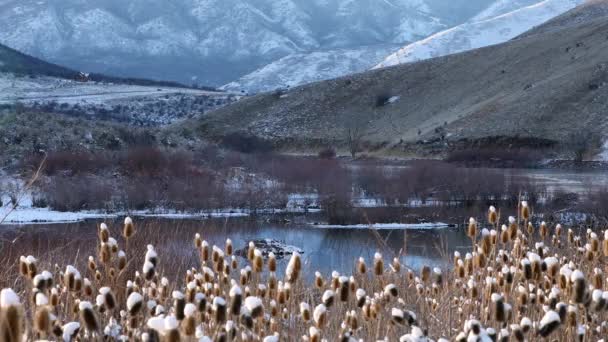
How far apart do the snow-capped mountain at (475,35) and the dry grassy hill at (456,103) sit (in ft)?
208

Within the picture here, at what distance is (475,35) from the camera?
165 meters

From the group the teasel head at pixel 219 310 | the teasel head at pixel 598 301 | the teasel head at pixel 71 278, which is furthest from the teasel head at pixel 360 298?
the teasel head at pixel 71 278

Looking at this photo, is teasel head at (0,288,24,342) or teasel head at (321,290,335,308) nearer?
teasel head at (0,288,24,342)

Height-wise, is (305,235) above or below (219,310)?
below

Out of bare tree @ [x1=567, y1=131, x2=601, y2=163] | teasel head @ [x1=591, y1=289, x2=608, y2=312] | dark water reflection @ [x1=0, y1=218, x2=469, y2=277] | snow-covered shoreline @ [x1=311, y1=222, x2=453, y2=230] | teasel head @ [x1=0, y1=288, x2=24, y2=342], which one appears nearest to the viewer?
teasel head @ [x1=0, y1=288, x2=24, y2=342]

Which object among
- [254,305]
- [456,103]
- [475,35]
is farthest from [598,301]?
[475,35]

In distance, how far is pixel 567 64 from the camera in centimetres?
6134

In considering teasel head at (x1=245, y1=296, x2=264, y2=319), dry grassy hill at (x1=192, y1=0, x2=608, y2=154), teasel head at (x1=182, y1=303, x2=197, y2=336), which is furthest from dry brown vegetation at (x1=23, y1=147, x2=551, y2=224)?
teasel head at (x1=182, y1=303, x2=197, y2=336)

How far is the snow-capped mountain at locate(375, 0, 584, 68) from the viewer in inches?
5743

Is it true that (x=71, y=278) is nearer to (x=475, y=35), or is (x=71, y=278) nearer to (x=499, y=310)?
(x=499, y=310)

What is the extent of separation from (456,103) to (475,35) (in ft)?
351

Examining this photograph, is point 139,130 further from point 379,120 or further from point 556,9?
point 556,9

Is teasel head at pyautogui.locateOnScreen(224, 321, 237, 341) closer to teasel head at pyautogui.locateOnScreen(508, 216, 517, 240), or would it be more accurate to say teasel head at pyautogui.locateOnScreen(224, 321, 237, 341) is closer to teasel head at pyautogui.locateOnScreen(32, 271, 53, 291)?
teasel head at pyautogui.locateOnScreen(32, 271, 53, 291)

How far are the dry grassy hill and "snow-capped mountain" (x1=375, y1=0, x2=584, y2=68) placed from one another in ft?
208
